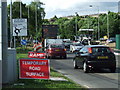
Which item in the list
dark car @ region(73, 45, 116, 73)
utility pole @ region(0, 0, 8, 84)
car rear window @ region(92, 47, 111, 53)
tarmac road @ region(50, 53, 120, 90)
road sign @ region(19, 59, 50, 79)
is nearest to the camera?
utility pole @ region(0, 0, 8, 84)

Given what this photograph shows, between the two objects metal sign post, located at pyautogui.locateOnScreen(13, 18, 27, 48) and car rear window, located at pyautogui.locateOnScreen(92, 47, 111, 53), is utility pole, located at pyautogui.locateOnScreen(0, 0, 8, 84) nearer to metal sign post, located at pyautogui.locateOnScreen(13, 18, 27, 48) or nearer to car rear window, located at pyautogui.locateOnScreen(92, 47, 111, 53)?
metal sign post, located at pyautogui.locateOnScreen(13, 18, 27, 48)

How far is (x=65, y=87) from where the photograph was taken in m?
9.73

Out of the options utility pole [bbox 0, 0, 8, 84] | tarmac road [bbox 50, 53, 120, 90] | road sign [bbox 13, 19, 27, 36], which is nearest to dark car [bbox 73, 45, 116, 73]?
tarmac road [bbox 50, 53, 120, 90]

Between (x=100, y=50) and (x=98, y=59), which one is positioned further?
(x=100, y=50)

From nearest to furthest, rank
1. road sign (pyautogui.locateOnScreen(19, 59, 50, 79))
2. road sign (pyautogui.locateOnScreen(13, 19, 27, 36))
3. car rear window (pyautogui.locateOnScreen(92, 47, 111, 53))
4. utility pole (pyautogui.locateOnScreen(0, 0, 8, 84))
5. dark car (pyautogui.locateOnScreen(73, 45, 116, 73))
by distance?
utility pole (pyautogui.locateOnScreen(0, 0, 8, 84))
road sign (pyautogui.locateOnScreen(19, 59, 50, 79))
dark car (pyautogui.locateOnScreen(73, 45, 116, 73))
car rear window (pyautogui.locateOnScreen(92, 47, 111, 53))
road sign (pyautogui.locateOnScreen(13, 19, 27, 36))

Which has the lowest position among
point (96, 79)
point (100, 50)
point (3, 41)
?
point (96, 79)

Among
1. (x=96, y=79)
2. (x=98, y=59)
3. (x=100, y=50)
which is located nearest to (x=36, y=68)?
(x=96, y=79)

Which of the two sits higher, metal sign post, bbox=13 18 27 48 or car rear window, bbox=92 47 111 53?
metal sign post, bbox=13 18 27 48

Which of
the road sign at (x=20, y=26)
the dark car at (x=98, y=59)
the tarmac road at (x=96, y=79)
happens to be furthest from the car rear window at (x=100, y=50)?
the road sign at (x=20, y=26)

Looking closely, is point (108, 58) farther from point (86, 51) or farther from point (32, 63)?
point (32, 63)

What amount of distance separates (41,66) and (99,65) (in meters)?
6.24

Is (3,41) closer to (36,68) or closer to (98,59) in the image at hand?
(36,68)

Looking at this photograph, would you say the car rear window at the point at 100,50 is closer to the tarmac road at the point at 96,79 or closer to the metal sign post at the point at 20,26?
the tarmac road at the point at 96,79

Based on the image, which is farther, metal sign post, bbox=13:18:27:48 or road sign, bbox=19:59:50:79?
metal sign post, bbox=13:18:27:48
